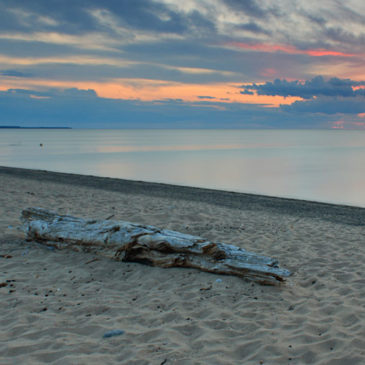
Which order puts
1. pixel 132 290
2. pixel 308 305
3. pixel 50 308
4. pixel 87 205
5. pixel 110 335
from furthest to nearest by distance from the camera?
→ pixel 87 205, pixel 132 290, pixel 308 305, pixel 50 308, pixel 110 335

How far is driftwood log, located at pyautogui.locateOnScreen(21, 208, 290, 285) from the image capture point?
6238 mm

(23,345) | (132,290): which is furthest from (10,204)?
(23,345)

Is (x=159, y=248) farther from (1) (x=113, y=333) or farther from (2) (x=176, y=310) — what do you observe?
(1) (x=113, y=333)

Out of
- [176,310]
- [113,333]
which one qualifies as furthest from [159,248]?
[113,333]

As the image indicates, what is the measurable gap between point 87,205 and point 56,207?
1.11 meters

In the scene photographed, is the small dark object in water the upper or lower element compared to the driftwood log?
lower

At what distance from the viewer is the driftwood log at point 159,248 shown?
20.5ft

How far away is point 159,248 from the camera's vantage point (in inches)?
263

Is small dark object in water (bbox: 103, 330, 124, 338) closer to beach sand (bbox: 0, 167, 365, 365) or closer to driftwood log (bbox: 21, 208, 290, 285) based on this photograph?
beach sand (bbox: 0, 167, 365, 365)

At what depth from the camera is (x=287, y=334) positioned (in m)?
4.58

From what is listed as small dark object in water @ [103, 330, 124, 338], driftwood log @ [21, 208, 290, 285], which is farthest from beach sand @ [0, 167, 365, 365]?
driftwood log @ [21, 208, 290, 285]

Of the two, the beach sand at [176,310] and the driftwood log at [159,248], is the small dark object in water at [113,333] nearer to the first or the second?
the beach sand at [176,310]

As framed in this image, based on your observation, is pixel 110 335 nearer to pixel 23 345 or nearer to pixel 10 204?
pixel 23 345

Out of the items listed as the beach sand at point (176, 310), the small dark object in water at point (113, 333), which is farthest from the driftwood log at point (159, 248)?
the small dark object in water at point (113, 333)
